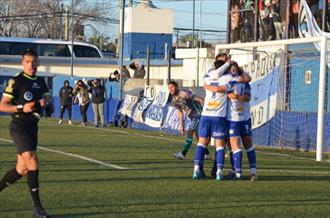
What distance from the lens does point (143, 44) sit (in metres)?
61.7

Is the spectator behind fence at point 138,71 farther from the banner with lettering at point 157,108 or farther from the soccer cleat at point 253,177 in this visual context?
the soccer cleat at point 253,177

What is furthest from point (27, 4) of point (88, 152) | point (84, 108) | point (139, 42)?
point (88, 152)

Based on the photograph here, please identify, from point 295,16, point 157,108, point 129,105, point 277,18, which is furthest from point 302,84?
point 129,105

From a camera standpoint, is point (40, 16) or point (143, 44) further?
point (40, 16)

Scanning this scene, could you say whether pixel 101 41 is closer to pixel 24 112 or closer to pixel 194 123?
pixel 194 123

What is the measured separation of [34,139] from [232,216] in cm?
242

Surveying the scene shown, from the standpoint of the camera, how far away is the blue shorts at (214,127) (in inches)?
507

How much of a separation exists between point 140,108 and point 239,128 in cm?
1926

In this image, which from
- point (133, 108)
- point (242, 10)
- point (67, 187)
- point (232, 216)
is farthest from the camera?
point (133, 108)

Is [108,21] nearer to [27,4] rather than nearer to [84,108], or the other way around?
[27,4]

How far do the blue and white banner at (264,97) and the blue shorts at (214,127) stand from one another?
9.34 m

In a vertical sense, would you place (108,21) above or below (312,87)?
above

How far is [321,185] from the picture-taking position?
1261 centimetres

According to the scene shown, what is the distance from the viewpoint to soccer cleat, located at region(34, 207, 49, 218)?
896cm
